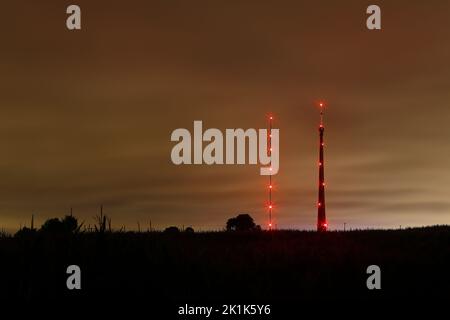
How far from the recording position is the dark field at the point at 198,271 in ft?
59.8

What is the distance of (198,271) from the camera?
19672 mm

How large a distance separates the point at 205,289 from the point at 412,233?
13059mm

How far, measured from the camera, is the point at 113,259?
20.0 m

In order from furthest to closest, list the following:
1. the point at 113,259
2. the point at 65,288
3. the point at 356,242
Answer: the point at 356,242 → the point at 113,259 → the point at 65,288

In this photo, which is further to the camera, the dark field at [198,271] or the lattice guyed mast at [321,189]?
the lattice guyed mast at [321,189]

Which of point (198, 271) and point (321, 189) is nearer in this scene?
point (198, 271)

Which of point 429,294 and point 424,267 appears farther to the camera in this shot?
point 424,267

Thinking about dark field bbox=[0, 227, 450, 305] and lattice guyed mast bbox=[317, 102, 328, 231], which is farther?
lattice guyed mast bbox=[317, 102, 328, 231]

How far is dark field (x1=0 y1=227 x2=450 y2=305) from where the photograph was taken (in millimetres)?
18219
